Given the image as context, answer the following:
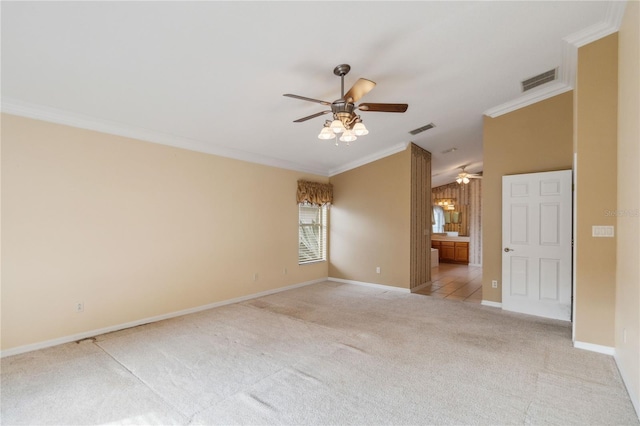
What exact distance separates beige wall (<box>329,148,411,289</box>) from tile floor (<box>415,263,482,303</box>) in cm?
74

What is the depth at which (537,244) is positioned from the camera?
429 centimetres

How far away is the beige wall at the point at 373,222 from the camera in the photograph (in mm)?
5871

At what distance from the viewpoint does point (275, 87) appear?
3.26 meters

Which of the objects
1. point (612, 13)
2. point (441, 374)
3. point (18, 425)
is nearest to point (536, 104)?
point (612, 13)

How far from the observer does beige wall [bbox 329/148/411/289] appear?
5871 mm

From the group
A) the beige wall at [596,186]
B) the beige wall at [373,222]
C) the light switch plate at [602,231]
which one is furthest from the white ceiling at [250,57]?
the light switch plate at [602,231]

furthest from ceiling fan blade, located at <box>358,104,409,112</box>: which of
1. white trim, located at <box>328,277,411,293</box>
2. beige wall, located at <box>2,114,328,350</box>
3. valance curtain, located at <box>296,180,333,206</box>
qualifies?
white trim, located at <box>328,277,411,293</box>

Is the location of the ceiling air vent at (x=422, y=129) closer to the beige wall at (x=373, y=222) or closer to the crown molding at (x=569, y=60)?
the beige wall at (x=373, y=222)

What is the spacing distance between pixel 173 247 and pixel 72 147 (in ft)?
5.52

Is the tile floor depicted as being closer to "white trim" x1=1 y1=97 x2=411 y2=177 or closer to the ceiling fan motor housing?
"white trim" x1=1 y1=97 x2=411 y2=177

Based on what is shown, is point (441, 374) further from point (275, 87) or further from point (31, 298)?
point (31, 298)

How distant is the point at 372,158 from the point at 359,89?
3656mm

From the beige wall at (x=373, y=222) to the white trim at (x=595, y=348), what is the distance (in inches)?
110

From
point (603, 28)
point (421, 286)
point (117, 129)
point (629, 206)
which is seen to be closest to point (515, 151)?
point (603, 28)
